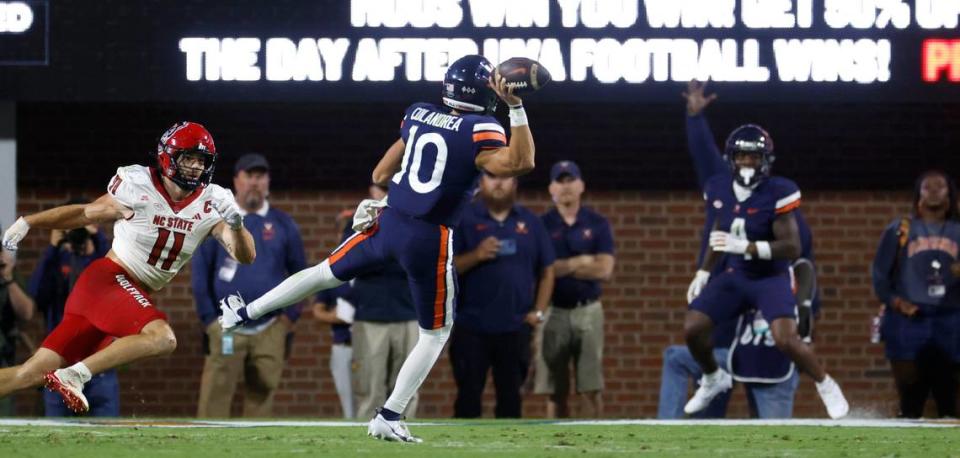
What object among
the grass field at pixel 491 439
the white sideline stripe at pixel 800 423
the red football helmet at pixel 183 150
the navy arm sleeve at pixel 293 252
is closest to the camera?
the grass field at pixel 491 439

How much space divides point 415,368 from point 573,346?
11.2 feet

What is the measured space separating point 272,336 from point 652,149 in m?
3.18

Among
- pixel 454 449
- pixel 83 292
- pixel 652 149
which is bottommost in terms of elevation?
pixel 454 449

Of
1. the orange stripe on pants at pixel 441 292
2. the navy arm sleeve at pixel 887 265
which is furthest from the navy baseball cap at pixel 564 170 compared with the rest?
the orange stripe on pants at pixel 441 292

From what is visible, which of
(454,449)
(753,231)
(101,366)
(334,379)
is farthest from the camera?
(334,379)

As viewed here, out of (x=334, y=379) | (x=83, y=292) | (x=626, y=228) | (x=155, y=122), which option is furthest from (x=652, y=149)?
(x=83, y=292)

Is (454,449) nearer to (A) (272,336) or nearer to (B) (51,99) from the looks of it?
(A) (272,336)

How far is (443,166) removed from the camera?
289 inches

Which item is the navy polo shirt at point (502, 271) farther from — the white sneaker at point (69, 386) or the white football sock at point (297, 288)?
the white sneaker at point (69, 386)

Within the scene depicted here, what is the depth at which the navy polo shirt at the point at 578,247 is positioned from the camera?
34.3 feet

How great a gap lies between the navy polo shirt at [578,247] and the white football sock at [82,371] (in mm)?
3913

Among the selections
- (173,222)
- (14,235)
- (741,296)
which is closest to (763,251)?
(741,296)

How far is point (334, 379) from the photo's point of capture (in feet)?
37.0

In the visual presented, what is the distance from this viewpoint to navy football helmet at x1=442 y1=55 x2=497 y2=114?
24.5ft
